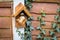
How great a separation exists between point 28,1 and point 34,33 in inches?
17.3

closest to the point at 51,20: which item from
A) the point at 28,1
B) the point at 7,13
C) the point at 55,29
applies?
the point at 55,29

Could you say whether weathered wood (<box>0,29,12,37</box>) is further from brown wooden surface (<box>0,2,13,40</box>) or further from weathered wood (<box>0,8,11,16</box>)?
weathered wood (<box>0,8,11,16</box>)

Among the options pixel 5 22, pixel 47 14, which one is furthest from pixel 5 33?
pixel 47 14

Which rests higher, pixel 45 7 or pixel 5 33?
pixel 45 7

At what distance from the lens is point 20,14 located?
2656 mm

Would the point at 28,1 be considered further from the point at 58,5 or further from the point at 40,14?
the point at 58,5

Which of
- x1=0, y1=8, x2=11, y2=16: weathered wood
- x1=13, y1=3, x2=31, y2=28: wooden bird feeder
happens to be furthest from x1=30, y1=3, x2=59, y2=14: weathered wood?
x1=0, y1=8, x2=11, y2=16: weathered wood

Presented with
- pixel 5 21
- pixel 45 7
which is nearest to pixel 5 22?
pixel 5 21

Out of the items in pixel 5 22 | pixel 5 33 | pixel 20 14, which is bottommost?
pixel 5 33

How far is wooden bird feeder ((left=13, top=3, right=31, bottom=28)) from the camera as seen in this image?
8.57 ft

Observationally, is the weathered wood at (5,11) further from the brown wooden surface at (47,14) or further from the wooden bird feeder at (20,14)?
the brown wooden surface at (47,14)

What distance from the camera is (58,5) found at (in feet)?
9.11

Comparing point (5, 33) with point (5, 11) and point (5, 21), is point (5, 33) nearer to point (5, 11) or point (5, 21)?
point (5, 21)

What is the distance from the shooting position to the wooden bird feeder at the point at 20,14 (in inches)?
103
